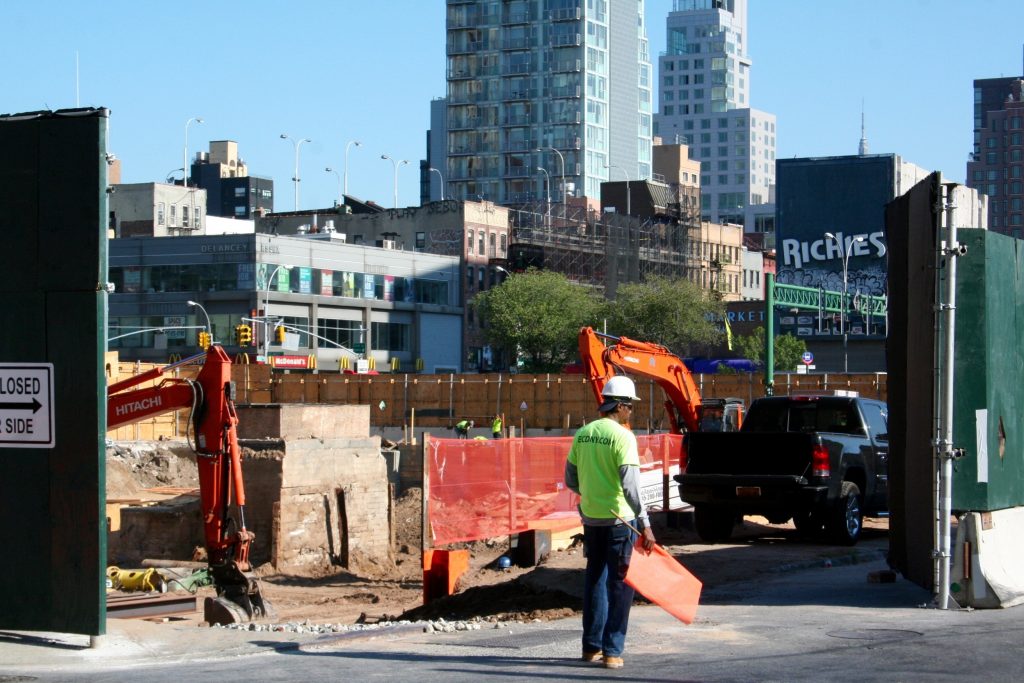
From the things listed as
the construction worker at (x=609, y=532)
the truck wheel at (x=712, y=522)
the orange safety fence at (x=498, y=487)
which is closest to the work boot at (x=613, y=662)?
the construction worker at (x=609, y=532)

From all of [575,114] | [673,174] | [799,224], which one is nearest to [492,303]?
[799,224]

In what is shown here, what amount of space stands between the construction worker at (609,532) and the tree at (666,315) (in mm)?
87255

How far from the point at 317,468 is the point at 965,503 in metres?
12.8

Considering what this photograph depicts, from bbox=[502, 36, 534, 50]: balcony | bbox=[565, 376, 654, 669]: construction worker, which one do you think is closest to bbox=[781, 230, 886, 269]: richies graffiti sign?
bbox=[502, 36, 534, 50]: balcony

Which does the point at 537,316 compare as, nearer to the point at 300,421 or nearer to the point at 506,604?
the point at 300,421

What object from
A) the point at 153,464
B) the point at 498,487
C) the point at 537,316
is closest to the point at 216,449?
the point at 498,487

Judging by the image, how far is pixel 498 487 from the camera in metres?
19.4

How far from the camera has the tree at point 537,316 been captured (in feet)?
322

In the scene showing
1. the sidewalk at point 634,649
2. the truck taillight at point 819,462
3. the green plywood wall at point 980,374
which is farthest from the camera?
the truck taillight at point 819,462

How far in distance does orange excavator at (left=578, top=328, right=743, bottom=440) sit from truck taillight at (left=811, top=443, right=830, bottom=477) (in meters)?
4.52

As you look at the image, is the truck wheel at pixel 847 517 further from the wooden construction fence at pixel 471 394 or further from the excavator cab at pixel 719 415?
the wooden construction fence at pixel 471 394

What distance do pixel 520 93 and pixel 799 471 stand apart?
147 m

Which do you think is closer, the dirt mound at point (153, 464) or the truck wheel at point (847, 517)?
the truck wheel at point (847, 517)

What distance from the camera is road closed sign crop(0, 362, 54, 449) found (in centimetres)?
965
